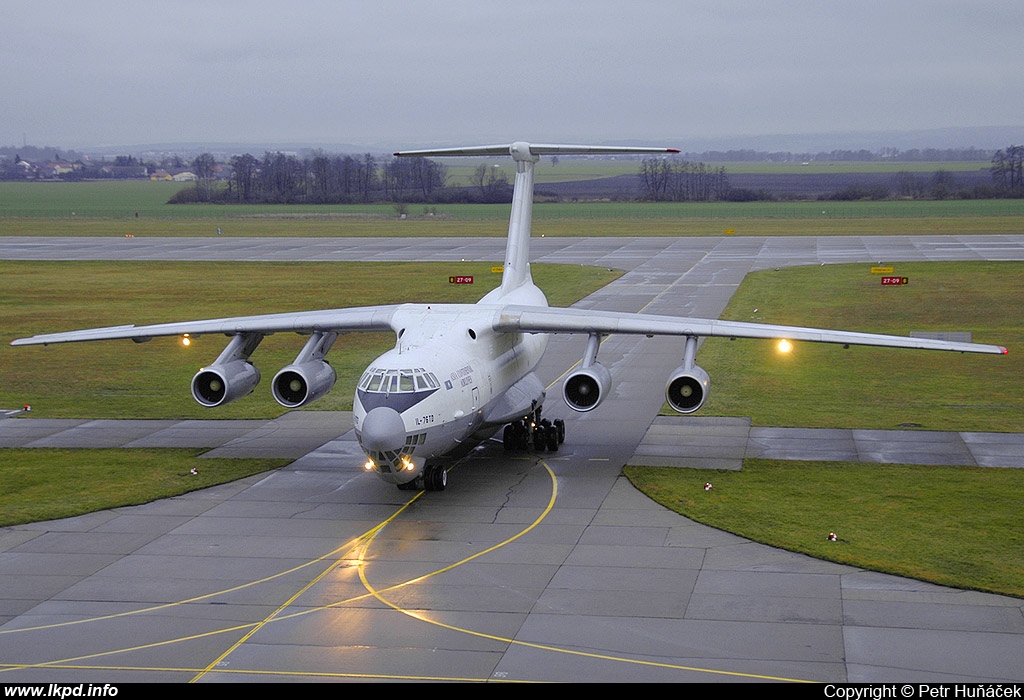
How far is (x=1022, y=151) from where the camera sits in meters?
155

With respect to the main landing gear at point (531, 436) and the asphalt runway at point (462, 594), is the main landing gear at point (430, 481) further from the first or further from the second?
the main landing gear at point (531, 436)

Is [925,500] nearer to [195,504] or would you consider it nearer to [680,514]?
[680,514]

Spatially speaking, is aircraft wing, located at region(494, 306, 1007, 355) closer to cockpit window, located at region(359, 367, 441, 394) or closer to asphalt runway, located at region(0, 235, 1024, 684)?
asphalt runway, located at region(0, 235, 1024, 684)

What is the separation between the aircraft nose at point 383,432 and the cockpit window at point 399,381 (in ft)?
2.47

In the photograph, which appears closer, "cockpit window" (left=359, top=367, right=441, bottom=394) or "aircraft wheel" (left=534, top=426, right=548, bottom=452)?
"cockpit window" (left=359, top=367, right=441, bottom=394)

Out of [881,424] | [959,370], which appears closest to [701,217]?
[959,370]

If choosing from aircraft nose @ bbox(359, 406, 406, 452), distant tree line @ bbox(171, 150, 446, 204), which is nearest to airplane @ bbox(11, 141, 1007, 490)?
aircraft nose @ bbox(359, 406, 406, 452)

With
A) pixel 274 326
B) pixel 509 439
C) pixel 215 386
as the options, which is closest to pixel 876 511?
pixel 509 439

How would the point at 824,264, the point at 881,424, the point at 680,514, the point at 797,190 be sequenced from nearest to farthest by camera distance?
1. the point at 680,514
2. the point at 881,424
3. the point at 824,264
4. the point at 797,190

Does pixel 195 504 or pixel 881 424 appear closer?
pixel 195 504

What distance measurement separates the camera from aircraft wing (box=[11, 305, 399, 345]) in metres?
27.1

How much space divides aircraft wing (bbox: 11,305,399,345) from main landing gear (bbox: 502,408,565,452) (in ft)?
13.5

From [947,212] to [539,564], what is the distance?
10713 centimetres

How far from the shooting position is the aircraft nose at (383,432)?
21.9m
